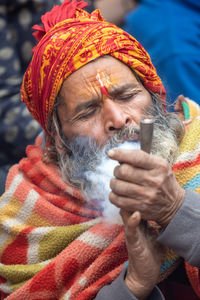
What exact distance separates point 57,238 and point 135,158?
79cm

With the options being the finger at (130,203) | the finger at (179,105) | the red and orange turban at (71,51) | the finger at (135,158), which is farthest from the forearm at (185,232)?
the finger at (179,105)

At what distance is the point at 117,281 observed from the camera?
5.12 ft

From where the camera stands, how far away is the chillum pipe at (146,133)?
47.1 inches

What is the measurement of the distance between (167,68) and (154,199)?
2.54 metres

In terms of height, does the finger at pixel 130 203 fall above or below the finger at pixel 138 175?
below

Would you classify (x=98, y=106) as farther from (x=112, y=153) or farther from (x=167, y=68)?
(x=167, y=68)

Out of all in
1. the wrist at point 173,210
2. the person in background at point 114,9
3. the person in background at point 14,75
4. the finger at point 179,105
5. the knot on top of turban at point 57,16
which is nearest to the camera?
the wrist at point 173,210

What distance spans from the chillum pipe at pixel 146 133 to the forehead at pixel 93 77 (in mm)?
665

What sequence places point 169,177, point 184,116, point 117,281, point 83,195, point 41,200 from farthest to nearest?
point 184,116 < point 41,200 < point 83,195 < point 117,281 < point 169,177

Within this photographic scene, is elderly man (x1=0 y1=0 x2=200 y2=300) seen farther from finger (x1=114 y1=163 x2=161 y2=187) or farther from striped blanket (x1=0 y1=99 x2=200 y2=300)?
finger (x1=114 y1=163 x2=161 y2=187)

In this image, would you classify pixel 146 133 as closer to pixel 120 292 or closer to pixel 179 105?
pixel 120 292

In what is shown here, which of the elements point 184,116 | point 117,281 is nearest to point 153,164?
point 117,281

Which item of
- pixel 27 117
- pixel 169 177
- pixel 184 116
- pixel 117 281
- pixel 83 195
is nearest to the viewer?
pixel 169 177

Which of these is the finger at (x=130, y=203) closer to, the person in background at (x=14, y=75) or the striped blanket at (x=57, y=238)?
the striped blanket at (x=57, y=238)
